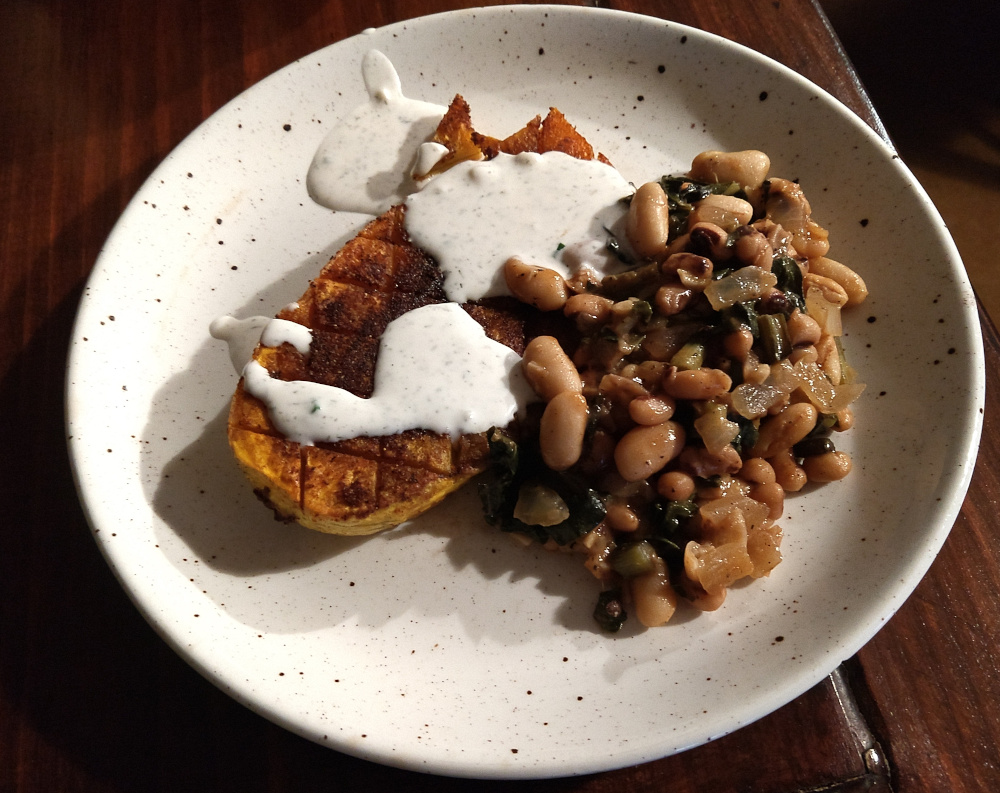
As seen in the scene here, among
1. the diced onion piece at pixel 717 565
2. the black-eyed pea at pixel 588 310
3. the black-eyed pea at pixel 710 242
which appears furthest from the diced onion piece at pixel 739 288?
the diced onion piece at pixel 717 565

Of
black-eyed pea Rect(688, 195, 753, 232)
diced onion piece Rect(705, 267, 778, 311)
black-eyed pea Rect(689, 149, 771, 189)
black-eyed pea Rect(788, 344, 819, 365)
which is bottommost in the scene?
black-eyed pea Rect(788, 344, 819, 365)

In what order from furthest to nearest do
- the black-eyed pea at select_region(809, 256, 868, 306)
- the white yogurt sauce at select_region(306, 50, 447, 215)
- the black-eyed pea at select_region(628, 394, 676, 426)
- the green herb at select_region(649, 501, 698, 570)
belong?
the white yogurt sauce at select_region(306, 50, 447, 215) → the black-eyed pea at select_region(809, 256, 868, 306) → the green herb at select_region(649, 501, 698, 570) → the black-eyed pea at select_region(628, 394, 676, 426)

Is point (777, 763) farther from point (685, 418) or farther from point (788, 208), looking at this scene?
point (788, 208)

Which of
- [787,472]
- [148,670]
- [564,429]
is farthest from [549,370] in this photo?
[148,670]

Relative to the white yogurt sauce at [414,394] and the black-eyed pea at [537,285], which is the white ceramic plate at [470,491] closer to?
the white yogurt sauce at [414,394]

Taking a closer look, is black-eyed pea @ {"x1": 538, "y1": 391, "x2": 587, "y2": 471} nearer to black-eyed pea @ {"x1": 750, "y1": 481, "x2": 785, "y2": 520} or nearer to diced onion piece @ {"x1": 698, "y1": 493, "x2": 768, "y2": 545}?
diced onion piece @ {"x1": 698, "y1": 493, "x2": 768, "y2": 545}

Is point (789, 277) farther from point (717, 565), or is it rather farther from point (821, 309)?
point (717, 565)

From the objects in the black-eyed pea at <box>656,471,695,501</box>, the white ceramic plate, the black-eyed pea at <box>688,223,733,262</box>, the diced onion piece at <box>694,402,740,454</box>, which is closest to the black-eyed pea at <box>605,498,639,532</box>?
the black-eyed pea at <box>656,471,695,501</box>
